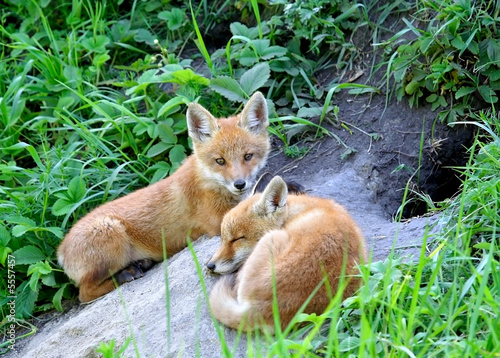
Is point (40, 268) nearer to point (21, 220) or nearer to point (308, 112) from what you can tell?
point (21, 220)

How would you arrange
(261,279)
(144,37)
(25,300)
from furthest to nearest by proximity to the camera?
(144,37) < (25,300) < (261,279)

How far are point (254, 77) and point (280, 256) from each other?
10.6 feet

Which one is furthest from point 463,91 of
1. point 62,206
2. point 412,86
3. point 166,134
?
point 62,206

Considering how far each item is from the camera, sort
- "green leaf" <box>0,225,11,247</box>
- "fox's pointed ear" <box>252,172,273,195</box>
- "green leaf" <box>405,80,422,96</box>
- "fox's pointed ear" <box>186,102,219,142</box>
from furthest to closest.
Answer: "green leaf" <box>405,80,422,96</box>
"green leaf" <box>0,225,11,247</box>
"fox's pointed ear" <box>186,102,219,142</box>
"fox's pointed ear" <box>252,172,273,195</box>

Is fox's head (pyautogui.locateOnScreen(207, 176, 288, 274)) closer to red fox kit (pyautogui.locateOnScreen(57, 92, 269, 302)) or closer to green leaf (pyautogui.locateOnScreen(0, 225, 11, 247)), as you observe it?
red fox kit (pyautogui.locateOnScreen(57, 92, 269, 302))

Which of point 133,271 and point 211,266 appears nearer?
point 211,266

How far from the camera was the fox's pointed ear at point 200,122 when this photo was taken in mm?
6230

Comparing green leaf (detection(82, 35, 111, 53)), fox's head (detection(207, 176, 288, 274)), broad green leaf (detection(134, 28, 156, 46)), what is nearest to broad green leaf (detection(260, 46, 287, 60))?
broad green leaf (detection(134, 28, 156, 46))

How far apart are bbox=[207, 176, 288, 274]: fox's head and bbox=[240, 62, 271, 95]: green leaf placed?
2.25 metres

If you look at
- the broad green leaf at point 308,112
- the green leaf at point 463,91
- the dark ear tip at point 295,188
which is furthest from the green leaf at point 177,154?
the green leaf at point 463,91

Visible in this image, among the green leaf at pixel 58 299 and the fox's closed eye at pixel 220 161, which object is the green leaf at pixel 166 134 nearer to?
the fox's closed eye at pixel 220 161

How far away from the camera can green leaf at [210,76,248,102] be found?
706 centimetres

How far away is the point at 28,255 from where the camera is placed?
6398 millimetres

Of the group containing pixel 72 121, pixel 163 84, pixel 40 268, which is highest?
pixel 163 84
